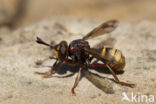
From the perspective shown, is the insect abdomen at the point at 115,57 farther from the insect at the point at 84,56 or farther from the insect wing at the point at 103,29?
the insect wing at the point at 103,29

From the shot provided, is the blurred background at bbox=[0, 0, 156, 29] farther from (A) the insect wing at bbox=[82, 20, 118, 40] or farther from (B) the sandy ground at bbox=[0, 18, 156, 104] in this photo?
(A) the insect wing at bbox=[82, 20, 118, 40]

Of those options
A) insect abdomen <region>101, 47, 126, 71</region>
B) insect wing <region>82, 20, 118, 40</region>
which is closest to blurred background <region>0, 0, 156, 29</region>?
insect wing <region>82, 20, 118, 40</region>

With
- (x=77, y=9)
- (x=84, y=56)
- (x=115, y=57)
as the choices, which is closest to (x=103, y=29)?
(x=84, y=56)

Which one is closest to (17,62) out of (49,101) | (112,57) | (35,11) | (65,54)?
(65,54)

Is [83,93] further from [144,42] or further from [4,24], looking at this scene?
[4,24]

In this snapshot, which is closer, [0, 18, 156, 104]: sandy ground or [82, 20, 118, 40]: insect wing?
[0, 18, 156, 104]: sandy ground

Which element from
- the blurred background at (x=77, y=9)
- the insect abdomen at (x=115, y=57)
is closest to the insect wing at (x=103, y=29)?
the insect abdomen at (x=115, y=57)
